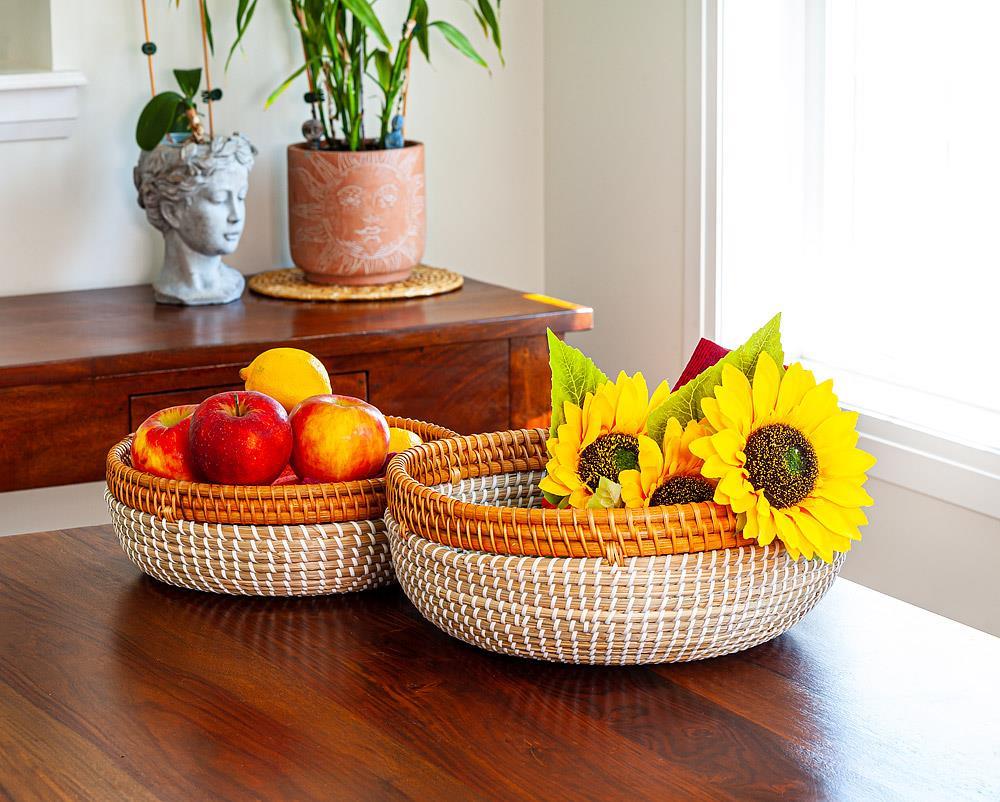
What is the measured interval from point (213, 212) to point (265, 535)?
4.29 ft

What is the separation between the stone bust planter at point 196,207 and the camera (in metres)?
2.21

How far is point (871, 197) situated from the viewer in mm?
2250

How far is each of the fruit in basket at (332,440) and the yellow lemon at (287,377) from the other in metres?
0.07

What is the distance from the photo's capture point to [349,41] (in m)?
2.53

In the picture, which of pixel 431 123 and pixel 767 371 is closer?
pixel 767 371

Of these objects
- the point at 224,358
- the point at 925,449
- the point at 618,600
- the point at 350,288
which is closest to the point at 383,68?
the point at 350,288

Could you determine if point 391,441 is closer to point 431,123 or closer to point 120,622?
point 120,622

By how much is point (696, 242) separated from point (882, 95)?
40 centimetres

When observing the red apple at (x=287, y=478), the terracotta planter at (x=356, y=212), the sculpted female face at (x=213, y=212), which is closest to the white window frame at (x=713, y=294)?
the terracotta planter at (x=356, y=212)

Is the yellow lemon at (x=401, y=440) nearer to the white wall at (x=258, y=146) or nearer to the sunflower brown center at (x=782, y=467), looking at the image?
the sunflower brown center at (x=782, y=467)

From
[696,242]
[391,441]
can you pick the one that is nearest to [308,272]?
[696,242]

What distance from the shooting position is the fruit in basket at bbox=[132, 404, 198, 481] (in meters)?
1.08

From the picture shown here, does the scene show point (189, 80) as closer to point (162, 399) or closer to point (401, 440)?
point (162, 399)

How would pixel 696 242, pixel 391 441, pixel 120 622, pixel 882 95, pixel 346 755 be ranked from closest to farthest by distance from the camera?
pixel 346 755, pixel 120 622, pixel 391 441, pixel 882 95, pixel 696 242
